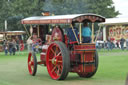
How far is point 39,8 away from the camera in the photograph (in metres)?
44.1

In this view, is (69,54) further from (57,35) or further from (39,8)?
(39,8)

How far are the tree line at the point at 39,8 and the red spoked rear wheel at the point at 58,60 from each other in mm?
30771

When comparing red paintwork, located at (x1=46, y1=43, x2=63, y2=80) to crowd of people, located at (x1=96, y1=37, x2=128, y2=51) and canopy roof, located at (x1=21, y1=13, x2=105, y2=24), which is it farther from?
crowd of people, located at (x1=96, y1=37, x2=128, y2=51)

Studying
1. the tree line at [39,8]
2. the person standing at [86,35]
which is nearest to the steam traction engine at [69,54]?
the person standing at [86,35]

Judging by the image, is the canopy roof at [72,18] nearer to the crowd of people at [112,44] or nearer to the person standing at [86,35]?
the person standing at [86,35]

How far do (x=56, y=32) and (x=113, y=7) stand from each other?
1758 inches

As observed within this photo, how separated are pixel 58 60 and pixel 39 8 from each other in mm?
34545

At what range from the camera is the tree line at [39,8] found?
144 feet

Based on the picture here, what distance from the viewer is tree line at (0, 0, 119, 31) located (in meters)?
43.8

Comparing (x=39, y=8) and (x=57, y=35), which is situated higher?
(x=39, y=8)

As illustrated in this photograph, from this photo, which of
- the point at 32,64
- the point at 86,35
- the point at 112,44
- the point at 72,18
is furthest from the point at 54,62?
the point at 112,44

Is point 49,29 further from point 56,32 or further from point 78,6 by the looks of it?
point 78,6

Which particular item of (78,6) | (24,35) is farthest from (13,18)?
(78,6)

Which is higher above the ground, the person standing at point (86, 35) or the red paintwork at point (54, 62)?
the person standing at point (86, 35)
